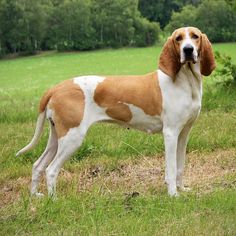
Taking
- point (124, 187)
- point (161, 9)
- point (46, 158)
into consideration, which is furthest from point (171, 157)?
point (161, 9)

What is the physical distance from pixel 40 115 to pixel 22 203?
1.23 meters

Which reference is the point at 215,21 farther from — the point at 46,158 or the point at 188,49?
the point at 188,49

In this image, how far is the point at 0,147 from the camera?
28.6 ft

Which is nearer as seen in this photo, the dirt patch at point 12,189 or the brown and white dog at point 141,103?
the brown and white dog at point 141,103

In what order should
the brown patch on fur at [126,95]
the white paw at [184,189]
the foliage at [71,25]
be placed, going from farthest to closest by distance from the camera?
the foliage at [71,25], the white paw at [184,189], the brown patch on fur at [126,95]

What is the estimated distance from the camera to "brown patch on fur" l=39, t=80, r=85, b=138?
6188mm

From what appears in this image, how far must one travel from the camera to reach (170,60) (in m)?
6.06

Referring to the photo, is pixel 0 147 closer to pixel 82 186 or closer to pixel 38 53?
pixel 82 186

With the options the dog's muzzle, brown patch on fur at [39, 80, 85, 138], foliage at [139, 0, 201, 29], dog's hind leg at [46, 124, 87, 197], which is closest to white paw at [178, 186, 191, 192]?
dog's hind leg at [46, 124, 87, 197]

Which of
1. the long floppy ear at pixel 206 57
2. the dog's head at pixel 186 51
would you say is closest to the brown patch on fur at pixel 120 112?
the dog's head at pixel 186 51

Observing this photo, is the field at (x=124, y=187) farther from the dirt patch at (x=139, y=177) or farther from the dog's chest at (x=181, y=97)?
the dog's chest at (x=181, y=97)

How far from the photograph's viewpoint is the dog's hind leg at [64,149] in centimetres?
621

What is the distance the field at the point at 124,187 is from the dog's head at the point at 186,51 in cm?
142

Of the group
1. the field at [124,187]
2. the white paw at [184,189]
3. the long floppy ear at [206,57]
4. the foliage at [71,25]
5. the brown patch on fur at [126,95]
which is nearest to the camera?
the field at [124,187]
